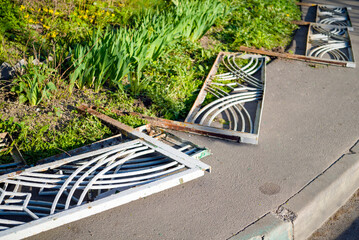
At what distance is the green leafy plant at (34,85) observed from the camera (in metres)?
3.79

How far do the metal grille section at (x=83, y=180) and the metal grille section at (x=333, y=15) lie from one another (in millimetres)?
5628

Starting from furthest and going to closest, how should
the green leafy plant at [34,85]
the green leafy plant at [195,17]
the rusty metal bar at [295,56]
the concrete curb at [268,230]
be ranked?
1. the rusty metal bar at [295,56]
2. the green leafy plant at [195,17]
3. the green leafy plant at [34,85]
4. the concrete curb at [268,230]

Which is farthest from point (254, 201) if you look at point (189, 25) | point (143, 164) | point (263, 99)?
point (189, 25)

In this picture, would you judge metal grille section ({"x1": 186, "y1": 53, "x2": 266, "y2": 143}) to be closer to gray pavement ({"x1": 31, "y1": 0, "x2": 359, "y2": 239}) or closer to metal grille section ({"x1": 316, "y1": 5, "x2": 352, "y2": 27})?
gray pavement ({"x1": 31, "y1": 0, "x2": 359, "y2": 239})

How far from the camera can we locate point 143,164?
10.9 feet

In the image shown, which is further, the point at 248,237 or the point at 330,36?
the point at 330,36

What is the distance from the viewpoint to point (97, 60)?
4098mm

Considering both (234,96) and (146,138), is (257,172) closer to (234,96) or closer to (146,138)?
(146,138)

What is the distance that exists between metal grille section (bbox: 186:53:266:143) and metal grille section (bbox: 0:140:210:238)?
0.90 meters

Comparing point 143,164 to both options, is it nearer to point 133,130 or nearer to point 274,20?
point 133,130

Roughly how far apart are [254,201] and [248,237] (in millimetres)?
414

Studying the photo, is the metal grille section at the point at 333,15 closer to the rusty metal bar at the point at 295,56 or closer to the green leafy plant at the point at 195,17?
the rusty metal bar at the point at 295,56

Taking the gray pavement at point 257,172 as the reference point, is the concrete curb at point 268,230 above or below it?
below

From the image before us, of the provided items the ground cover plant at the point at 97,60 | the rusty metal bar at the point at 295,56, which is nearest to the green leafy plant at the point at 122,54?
the ground cover plant at the point at 97,60
